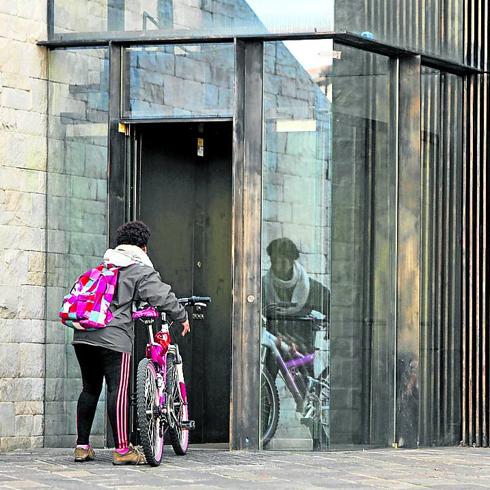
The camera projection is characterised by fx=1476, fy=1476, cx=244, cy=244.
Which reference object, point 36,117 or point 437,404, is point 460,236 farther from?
point 36,117

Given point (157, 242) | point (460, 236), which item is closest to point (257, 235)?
point (157, 242)

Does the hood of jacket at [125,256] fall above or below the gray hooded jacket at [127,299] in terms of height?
above

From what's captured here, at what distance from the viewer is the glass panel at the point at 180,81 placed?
1162 centimetres

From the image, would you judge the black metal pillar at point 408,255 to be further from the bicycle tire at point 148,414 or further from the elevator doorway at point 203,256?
the bicycle tire at point 148,414

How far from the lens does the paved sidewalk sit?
911 centimetres

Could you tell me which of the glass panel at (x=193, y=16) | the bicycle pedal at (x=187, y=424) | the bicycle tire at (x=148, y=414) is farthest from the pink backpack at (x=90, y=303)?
the glass panel at (x=193, y=16)

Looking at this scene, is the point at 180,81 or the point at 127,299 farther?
the point at 180,81

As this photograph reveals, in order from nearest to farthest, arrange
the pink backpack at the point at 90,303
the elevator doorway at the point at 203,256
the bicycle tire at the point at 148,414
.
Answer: the bicycle tire at the point at 148,414 < the pink backpack at the point at 90,303 < the elevator doorway at the point at 203,256

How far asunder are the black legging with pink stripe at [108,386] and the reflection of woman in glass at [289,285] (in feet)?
5.55

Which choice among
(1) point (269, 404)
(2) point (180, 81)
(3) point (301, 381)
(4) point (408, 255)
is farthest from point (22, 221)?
(4) point (408, 255)

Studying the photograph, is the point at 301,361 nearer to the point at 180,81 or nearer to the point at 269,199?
the point at 269,199

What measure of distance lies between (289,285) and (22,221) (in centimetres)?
222

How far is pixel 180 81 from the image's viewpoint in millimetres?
11766

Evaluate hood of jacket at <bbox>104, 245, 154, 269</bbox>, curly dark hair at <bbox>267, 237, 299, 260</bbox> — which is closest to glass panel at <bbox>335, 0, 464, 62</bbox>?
curly dark hair at <bbox>267, 237, 299, 260</bbox>
